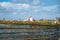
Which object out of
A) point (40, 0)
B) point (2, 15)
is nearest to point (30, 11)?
point (40, 0)

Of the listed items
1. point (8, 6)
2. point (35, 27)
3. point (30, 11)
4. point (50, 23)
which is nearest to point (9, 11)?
point (8, 6)

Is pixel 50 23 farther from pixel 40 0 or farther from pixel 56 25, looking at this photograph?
pixel 40 0

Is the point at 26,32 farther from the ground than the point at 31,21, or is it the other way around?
the point at 31,21

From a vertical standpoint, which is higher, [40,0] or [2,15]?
[40,0]

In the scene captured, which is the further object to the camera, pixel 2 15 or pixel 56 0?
pixel 56 0

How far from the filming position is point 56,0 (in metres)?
2.37

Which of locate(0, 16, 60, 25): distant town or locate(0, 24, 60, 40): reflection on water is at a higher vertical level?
locate(0, 16, 60, 25): distant town

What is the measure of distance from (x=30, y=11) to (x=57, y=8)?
421 millimetres

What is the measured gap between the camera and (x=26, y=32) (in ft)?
7.40

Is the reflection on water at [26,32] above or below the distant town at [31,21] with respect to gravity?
below

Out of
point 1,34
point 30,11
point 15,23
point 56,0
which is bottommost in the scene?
point 1,34

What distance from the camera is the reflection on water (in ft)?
7.17

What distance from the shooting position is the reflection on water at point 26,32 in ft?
7.17

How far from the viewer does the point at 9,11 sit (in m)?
2.19
